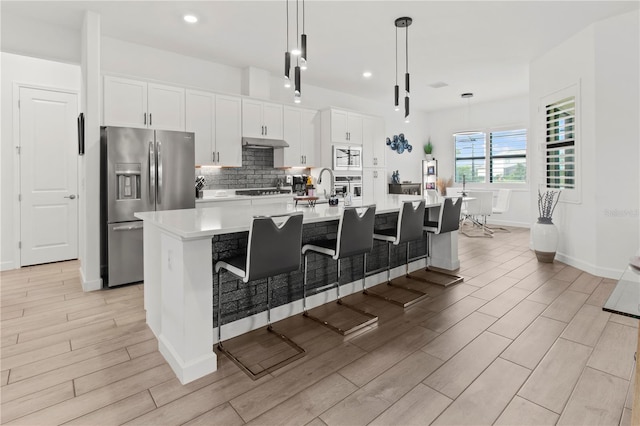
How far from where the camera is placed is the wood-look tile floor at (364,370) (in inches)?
70.7

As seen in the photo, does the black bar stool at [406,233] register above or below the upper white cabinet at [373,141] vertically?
below

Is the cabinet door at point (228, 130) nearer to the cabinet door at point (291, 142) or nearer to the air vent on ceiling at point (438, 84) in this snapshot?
the cabinet door at point (291, 142)

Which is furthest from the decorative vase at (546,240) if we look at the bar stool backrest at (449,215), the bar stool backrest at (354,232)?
the bar stool backrest at (354,232)

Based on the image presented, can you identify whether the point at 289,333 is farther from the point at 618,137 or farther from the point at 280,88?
the point at 280,88

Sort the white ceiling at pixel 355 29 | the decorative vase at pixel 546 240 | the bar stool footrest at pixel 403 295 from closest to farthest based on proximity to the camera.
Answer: the bar stool footrest at pixel 403 295
the white ceiling at pixel 355 29
the decorative vase at pixel 546 240

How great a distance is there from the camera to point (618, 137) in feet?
13.2

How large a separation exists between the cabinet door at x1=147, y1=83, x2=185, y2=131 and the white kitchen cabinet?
11.9 feet

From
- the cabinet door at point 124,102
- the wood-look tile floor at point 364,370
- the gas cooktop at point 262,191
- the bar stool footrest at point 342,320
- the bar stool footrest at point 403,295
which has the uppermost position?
the cabinet door at point 124,102

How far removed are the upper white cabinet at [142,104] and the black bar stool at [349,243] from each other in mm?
2898

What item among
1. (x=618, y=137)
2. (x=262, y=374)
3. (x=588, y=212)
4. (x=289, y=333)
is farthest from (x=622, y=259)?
(x=262, y=374)

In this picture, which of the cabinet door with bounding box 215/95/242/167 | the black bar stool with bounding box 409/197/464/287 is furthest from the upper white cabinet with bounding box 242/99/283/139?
the black bar stool with bounding box 409/197/464/287

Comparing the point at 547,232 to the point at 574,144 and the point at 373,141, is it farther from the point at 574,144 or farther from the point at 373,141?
the point at 373,141

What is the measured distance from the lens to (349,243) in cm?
282

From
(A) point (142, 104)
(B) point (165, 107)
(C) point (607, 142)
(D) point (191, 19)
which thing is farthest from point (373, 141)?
(A) point (142, 104)
